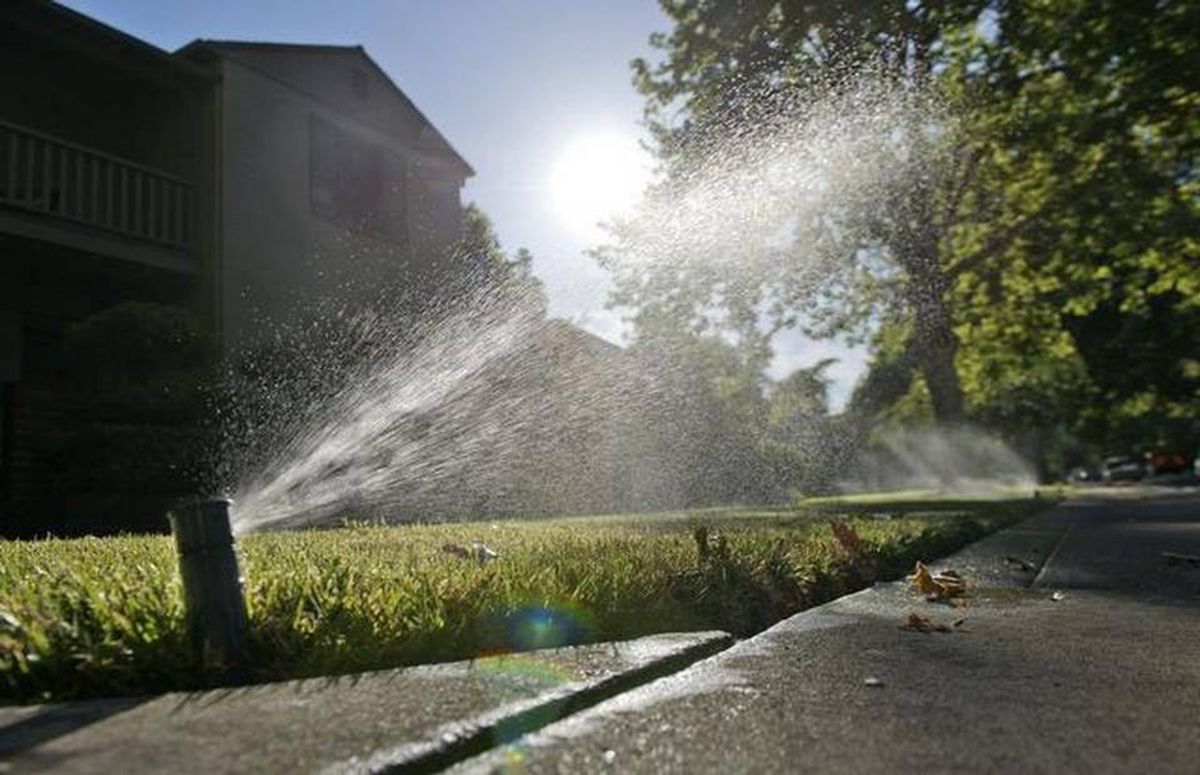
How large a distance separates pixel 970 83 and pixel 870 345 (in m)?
8.47

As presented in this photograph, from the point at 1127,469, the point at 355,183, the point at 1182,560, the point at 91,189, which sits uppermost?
the point at 355,183

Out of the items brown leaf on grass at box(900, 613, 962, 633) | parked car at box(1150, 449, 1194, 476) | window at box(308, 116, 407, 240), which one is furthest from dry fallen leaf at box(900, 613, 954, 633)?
parked car at box(1150, 449, 1194, 476)

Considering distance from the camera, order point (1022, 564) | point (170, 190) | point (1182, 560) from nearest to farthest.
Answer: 1. point (1022, 564)
2. point (1182, 560)
3. point (170, 190)

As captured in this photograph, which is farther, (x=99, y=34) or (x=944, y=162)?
(x=944, y=162)

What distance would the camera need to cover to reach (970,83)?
16078mm

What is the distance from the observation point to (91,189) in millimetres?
11227

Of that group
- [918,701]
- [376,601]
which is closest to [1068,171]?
[918,701]

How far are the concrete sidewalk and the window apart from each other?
12201mm

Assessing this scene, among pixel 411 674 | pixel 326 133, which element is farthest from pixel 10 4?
pixel 411 674

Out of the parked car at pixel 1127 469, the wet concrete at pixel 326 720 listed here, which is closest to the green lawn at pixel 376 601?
the wet concrete at pixel 326 720

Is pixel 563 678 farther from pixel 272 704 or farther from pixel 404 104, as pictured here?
pixel 404 104

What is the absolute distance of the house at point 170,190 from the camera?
11094 mm

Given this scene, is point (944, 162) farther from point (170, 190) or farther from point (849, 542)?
point (849, 542)

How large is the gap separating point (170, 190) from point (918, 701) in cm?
1181
